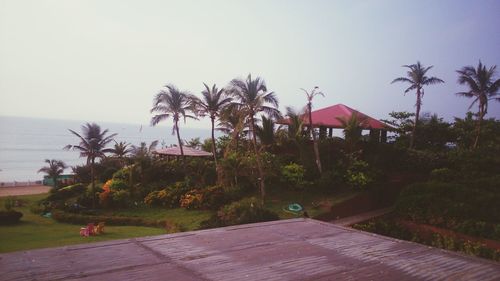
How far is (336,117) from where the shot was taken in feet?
75.9

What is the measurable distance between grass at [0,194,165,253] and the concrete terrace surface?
10115mm

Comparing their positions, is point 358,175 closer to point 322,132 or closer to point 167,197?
point 322,132

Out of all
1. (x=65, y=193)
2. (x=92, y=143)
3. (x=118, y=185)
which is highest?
(x=92, y=143)

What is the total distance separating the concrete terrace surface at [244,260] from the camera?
3.92m

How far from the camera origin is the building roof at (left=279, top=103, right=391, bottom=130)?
918 inches

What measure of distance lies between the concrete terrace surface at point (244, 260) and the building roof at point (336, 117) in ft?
57.8

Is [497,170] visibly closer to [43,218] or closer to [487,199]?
[487,199]

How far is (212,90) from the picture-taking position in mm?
23781

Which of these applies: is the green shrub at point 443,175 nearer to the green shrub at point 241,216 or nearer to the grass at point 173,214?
the green shrub at point 241,216

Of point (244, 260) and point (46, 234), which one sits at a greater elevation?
point (244, 260)

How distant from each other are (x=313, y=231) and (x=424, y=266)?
2.04 metres

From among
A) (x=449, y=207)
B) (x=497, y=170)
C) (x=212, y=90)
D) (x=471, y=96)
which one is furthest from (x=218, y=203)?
(x=471, y=96)

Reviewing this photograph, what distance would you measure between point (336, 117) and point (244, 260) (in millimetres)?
19633

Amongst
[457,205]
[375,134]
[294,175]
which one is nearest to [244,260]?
[457,205]
